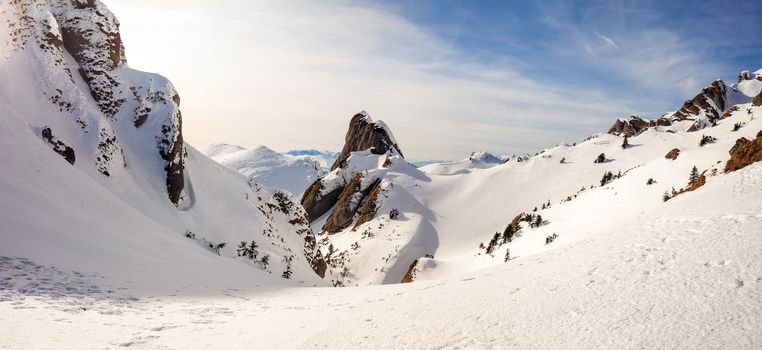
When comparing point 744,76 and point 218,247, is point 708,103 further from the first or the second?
point 218,247

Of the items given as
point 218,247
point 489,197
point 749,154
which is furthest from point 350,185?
point 749,154

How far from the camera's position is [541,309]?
6727 millimetres

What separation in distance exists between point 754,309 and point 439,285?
632 centimetres

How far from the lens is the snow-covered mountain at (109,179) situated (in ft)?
60.1

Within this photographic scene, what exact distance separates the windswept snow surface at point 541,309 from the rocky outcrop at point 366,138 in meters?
123

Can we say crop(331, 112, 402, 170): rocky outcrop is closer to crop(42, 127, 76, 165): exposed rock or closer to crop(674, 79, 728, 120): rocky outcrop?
crop(42, 127, 76, 165): exposed rock

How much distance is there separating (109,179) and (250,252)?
1977 cm

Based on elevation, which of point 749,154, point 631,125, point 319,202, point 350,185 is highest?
point 631,125

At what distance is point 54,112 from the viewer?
41656 millimetres

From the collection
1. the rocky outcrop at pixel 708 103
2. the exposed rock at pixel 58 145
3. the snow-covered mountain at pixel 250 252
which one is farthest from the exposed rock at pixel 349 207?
the rocky outcrop at pixel 708 103

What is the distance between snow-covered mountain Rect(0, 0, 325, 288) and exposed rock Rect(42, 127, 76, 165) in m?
0.13

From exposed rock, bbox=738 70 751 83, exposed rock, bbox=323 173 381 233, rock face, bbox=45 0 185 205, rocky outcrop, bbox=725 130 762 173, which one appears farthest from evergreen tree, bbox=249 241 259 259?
exposed rock, bbox=738 70 751 83

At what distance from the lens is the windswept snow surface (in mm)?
5559

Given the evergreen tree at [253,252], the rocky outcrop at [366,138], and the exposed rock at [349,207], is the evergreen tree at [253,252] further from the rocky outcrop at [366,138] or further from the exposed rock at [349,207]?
the rocky outcrop at [366,138]
